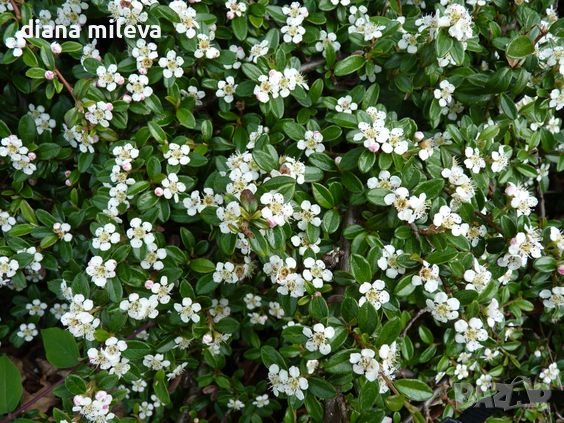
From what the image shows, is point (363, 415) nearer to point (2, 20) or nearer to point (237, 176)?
point (237, 176)

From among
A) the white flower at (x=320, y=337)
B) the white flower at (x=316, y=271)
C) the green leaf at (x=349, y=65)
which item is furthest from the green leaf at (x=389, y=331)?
the green leaf at (x=349, y=65)

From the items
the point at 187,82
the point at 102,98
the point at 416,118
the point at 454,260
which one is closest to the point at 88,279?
the point at 102,98

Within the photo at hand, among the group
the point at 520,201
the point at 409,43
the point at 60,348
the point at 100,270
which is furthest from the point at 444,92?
the point at 60,348

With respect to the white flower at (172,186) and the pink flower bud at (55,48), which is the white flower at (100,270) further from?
the pink flower bud at (55,48)

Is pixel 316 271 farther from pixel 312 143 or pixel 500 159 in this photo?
Answer: pixel 500 159

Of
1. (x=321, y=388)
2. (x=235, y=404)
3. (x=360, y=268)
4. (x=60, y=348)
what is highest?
(x=360, y=268)
